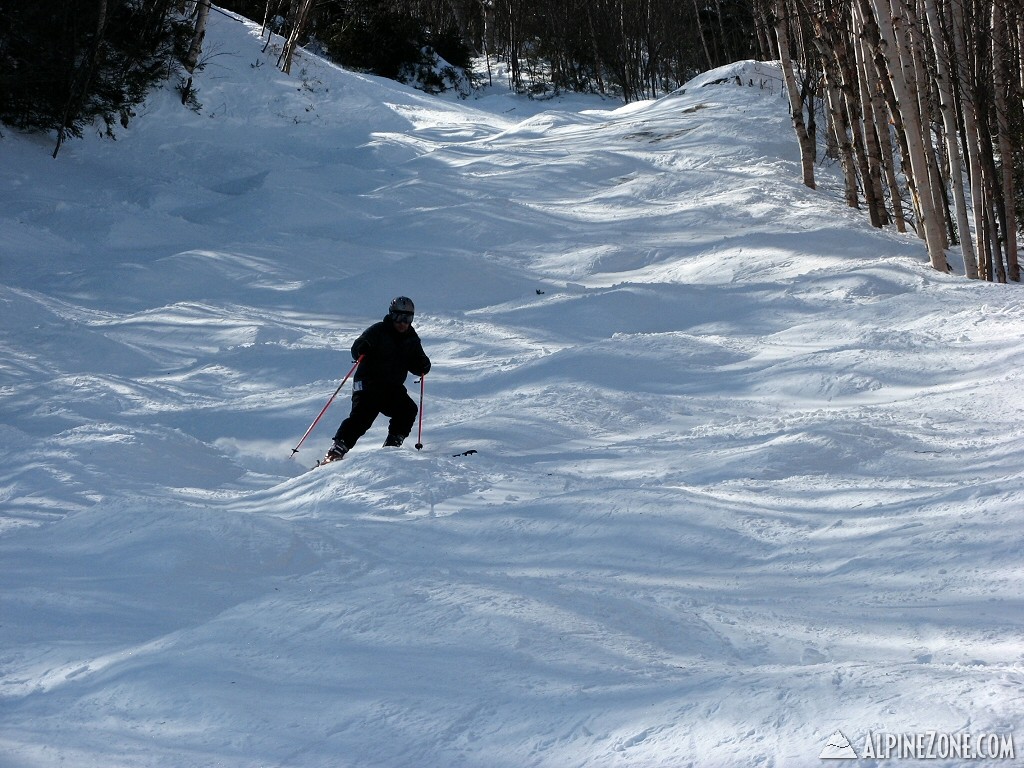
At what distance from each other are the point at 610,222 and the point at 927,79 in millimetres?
4949

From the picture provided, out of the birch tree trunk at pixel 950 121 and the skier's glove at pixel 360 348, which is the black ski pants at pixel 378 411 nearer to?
the skier's glove at pixel 360 348

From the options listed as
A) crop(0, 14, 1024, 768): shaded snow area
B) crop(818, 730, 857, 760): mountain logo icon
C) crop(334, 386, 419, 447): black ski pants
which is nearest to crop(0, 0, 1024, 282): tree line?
crop(0, 14, 1024, 768): shaded snow area

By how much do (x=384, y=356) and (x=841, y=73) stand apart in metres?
9.52

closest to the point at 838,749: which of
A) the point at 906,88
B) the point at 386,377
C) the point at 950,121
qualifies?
the point at 386,377

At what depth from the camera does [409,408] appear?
768 cm

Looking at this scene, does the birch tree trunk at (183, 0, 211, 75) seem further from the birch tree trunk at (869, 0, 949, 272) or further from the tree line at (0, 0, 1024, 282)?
the birch tree trunk at (869, 0, 949, 272)

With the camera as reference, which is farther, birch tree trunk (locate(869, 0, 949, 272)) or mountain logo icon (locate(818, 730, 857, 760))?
birch tree trunk (locate(869, 0, 949, 272))

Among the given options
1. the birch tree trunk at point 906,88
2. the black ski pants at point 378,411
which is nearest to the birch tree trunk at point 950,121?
the birch tree trunk at point 906,88

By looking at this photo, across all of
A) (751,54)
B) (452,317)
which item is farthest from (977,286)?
(751,54)

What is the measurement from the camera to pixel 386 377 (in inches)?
300

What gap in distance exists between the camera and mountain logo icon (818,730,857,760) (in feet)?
8.78

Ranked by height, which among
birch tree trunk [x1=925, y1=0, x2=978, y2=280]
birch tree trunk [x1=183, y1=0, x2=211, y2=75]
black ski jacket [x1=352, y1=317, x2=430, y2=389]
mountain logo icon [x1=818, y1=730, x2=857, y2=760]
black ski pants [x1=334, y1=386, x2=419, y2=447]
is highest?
birch tree trunk [x1=183, y1=0, x2=211, y2=75]

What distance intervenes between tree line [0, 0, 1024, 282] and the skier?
642cm

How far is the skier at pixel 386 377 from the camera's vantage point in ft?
24.6
